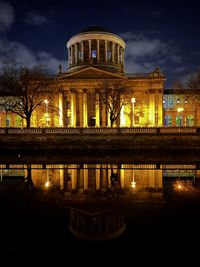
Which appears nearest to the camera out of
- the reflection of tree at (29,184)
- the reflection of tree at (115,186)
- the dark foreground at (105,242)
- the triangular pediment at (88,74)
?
the dark foreground at (105,242)

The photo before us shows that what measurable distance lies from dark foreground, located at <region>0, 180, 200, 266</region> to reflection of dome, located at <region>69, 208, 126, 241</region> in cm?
17

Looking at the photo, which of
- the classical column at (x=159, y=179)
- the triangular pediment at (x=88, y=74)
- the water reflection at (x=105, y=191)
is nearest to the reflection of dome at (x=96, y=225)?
the water reflection at (x=105, y=191)

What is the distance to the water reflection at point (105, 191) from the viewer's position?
589cm

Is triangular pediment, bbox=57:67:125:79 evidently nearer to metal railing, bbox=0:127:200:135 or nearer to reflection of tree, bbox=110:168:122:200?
metal railing, bbox=0:127:200:135

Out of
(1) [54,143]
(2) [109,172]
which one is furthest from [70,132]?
(2) [109,172]

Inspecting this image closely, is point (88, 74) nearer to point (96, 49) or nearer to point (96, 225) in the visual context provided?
point (96, 49)

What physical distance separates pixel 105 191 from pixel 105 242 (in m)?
4.47

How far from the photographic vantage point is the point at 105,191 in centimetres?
945

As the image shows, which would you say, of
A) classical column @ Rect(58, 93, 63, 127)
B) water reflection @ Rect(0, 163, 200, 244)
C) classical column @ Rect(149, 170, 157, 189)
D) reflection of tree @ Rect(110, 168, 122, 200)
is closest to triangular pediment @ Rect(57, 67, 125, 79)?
classical column @ Rect(58, 93, 63, 127)

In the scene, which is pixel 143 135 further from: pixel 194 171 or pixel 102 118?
pixel 102 118

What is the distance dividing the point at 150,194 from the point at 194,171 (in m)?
6.48

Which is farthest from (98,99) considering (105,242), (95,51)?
(105,242)

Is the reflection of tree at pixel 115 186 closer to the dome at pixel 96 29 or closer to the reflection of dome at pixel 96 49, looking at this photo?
the reflection of dome at pixel 96 49

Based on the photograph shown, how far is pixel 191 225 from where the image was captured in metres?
5.77
